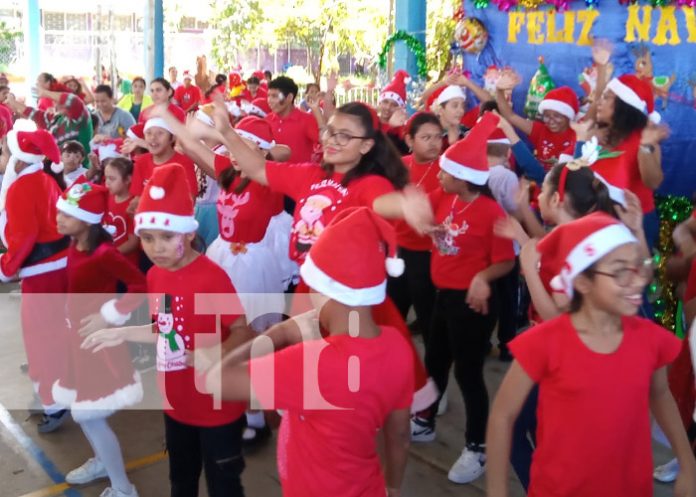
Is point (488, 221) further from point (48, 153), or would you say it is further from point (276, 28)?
point (276, 28)

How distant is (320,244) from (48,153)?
2693 mm

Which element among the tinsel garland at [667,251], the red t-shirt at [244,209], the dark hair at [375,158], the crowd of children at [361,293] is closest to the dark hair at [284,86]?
the crowd of children at [361,293]

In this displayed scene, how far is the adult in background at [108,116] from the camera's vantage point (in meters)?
8.48

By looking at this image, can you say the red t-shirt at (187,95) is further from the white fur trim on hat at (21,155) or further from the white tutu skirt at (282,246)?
the white fur trim on hat at (21,155)

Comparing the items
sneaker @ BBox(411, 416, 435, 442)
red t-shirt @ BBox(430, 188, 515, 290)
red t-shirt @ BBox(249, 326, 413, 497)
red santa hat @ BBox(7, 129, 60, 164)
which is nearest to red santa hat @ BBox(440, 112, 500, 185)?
red t-shirt @ BBox(430, 188, 515, 290)

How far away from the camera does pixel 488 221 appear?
3605 millimetres

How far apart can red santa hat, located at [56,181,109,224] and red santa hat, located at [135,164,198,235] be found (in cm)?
70

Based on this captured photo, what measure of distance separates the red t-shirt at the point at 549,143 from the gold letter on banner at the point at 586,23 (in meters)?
0.94

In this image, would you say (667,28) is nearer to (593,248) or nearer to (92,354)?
(593,248)

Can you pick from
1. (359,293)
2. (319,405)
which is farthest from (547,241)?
(319,405)

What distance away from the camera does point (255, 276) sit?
4.36 m

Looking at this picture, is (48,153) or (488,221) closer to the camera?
(488,221)

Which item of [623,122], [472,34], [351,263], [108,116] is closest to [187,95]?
[108,116]

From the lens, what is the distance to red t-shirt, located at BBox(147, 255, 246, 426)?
2867 mm
